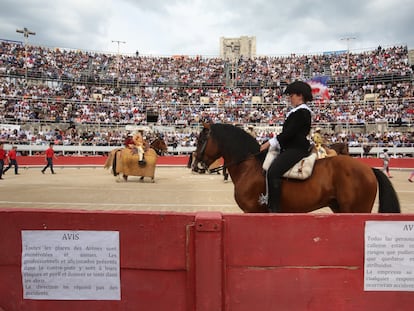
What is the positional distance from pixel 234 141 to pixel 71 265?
2913 mm

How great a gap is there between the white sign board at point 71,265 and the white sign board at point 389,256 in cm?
202

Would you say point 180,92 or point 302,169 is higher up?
point 180,92

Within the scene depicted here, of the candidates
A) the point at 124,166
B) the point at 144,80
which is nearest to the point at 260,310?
the point at 124,166

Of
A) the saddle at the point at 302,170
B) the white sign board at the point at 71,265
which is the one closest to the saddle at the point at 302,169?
the saddle at the point at 302,170

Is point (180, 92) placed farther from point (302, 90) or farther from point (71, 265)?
point (71, 265)

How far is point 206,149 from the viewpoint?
5062mm

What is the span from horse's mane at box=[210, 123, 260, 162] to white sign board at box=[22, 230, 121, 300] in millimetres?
2570

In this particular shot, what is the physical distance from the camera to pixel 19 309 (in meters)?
2.71

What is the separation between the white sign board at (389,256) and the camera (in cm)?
254

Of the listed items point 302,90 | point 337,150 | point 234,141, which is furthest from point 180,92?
point 302,90

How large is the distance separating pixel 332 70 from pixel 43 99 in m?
35.6

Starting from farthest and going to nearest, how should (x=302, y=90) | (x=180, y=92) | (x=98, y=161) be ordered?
(x=180, y=92), (x=98, y=161), (x=302, y=90)

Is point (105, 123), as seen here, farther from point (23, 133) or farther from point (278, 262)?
point (278, 262)

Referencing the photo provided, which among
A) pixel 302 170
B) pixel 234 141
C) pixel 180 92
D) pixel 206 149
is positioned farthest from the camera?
pixel 180 92
